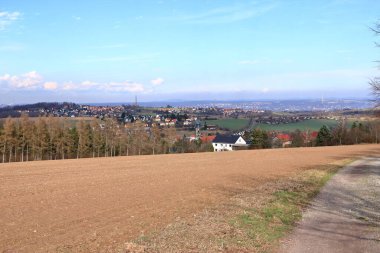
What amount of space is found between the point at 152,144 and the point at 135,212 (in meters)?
71.3

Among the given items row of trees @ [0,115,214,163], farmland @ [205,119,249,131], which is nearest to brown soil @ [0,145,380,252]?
row of trees @ [0,115,214,163]

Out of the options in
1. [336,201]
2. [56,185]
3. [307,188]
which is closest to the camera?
[336,201]

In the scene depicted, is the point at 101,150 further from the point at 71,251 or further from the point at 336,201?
Result: the point at 71,251

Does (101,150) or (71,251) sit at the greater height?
(71,251)

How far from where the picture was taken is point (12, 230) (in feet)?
→ 37.8

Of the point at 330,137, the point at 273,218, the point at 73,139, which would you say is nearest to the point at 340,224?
the point at 273,218

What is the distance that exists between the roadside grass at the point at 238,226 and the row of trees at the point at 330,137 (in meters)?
73.8

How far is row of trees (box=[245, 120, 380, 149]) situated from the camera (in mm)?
91781

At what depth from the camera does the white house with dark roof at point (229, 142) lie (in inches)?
3964

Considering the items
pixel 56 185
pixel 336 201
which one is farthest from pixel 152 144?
pixel 336 201

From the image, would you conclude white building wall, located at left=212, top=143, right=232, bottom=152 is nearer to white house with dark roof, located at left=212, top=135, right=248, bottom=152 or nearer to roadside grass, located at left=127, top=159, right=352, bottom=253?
white house with dark roof, located at left=212, top=135, right=248, bottom=152

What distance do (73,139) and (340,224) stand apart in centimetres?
6842

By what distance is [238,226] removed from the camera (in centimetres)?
1155

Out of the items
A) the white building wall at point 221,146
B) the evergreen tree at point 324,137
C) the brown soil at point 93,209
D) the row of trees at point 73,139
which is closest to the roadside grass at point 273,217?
the brown soil at point 93,209
